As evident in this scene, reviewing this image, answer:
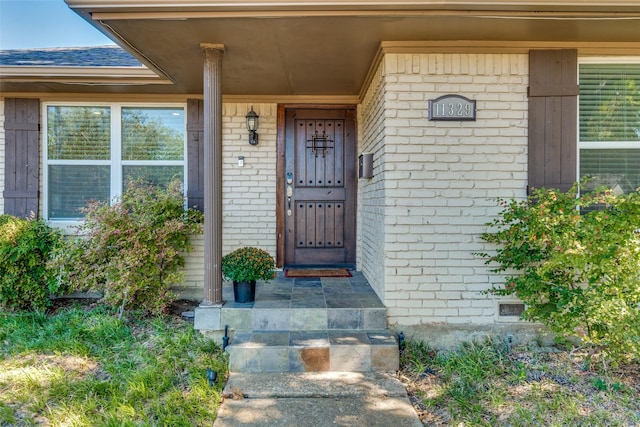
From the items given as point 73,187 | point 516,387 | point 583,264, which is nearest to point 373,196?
point 583,264

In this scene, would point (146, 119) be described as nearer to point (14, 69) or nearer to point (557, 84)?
point (14, 69)

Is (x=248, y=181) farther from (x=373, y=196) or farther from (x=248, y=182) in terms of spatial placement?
(x=373, y=196)

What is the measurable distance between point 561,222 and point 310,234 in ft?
9.13

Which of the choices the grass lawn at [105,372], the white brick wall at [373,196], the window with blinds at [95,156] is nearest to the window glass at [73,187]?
the window with blinds at [95,156]

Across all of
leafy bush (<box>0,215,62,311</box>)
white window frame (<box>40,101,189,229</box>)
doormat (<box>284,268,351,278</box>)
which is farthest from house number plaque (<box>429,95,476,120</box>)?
leafy bush (<box>0,215,62,311</box>)

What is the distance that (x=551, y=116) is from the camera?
130 inches

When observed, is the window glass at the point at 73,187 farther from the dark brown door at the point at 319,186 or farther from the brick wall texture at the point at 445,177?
the brick wall texture at the point at 445,177

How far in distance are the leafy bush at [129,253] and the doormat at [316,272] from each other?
4.10 feet

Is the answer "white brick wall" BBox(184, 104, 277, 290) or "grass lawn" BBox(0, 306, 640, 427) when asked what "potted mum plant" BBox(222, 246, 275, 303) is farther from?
"white brick wall" BBox(184, 104, 277, 290)

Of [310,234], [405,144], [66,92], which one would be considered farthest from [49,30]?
[405,144]

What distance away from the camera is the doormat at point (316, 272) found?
4395 mm

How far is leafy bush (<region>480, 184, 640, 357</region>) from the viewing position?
250cm

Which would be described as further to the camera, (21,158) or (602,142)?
(21,158)

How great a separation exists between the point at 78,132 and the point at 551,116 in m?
5.05
